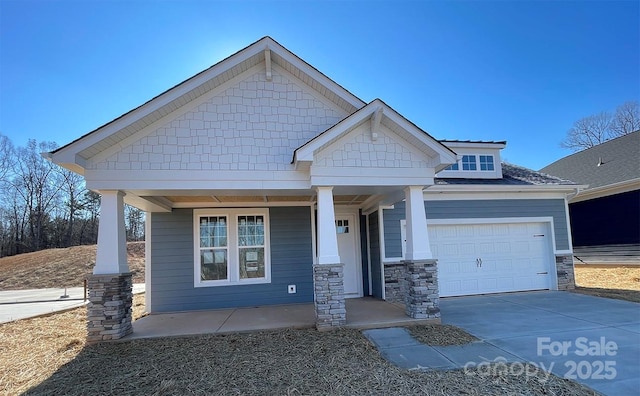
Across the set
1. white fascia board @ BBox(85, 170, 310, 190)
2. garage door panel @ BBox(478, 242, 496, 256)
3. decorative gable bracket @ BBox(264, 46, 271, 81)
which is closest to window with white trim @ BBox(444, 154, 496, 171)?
garage door panel @ BBox(478, 242, 496, 256)

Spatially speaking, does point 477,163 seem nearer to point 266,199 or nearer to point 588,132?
point 266,199

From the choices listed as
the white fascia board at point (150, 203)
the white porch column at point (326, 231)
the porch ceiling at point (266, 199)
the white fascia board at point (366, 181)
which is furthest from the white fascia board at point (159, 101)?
the white porch column at point (326, 231)

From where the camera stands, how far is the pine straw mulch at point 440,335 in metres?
5.34

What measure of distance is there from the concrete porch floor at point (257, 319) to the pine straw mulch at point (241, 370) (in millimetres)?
326

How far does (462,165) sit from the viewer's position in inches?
424

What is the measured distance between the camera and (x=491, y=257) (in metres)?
9.69

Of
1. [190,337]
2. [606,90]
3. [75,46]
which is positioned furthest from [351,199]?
[606,90]

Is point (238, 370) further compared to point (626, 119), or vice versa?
point (626, 119)

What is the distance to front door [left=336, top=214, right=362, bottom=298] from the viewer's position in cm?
948

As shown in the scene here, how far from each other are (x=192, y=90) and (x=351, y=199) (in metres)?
4.64

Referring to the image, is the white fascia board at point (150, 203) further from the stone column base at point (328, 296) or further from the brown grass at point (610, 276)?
the brown grass at point (610, 276)

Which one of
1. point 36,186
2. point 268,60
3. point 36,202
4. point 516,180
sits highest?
point 36,186

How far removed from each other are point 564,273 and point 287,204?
8.39 metres

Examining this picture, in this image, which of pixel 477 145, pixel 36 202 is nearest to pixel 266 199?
pixel 477 145
